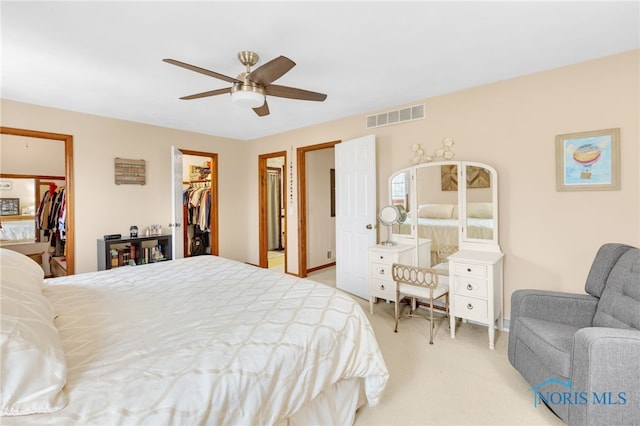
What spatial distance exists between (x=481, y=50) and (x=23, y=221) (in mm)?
6863

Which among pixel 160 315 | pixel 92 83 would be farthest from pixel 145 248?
pixel 160 315

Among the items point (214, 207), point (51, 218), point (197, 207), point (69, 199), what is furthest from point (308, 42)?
point (51, 218)

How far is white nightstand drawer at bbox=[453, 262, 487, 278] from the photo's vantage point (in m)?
Answer: 2.50

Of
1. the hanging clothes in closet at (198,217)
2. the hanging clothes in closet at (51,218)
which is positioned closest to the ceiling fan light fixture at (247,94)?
the hanging clothes in closet at (198,217)

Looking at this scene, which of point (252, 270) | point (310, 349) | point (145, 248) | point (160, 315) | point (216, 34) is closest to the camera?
point (310, 349)

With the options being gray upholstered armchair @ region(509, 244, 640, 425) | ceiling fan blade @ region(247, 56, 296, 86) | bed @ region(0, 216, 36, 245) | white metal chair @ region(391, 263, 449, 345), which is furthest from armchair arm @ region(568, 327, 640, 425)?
bed @ region(0, 216, 36, 245)

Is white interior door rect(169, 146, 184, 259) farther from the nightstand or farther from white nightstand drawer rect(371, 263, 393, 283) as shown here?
the nightstand

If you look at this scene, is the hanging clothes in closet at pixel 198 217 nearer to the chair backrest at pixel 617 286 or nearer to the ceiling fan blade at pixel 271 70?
the ceiling fan blade at pixel 271 70

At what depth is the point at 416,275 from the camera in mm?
2701

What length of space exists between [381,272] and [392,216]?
654 millimetres

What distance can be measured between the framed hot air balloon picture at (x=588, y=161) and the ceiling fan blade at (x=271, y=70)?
7.79 ft

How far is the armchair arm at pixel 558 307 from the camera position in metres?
1.93

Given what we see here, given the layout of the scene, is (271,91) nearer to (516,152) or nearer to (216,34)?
(216,34)

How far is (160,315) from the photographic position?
1504 mm
